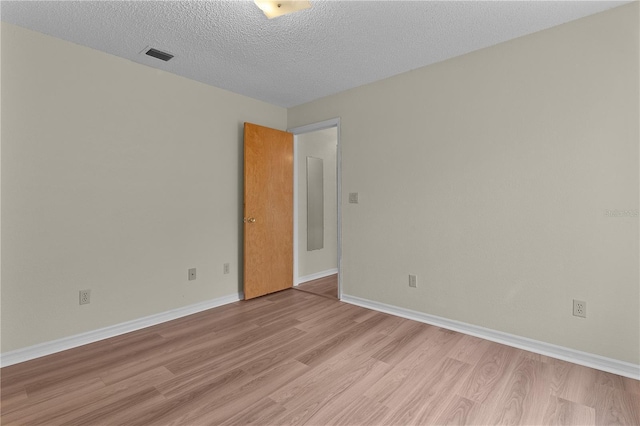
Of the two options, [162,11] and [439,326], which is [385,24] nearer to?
[162,11]

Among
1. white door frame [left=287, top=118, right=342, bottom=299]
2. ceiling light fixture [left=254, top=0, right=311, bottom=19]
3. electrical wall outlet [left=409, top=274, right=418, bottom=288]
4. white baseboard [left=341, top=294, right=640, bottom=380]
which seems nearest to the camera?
ceiling light fixture [left=254, top=0, right=311, bottom=19]

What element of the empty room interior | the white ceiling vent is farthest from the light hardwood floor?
the white ceiling vent

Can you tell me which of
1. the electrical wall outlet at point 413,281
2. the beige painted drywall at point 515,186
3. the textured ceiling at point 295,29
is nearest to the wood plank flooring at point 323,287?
the beige painted drywall at point 515,186

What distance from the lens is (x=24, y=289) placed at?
7.52 ft

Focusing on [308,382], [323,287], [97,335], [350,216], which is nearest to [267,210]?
[350,216]

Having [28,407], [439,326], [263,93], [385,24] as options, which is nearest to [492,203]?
[439,326]

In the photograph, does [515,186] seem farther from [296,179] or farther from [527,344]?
[296,179]

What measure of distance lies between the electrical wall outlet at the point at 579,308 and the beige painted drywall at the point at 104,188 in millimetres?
3152

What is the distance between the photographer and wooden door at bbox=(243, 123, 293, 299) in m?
3.63

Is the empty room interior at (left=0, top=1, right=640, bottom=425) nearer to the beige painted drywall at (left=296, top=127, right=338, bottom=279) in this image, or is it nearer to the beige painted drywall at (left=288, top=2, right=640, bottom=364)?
the beige painted drywall at (left=288, top=2, right=640, bottom=364)

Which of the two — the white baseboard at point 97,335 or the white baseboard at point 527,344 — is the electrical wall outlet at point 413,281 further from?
the white baseboard at point 97,335

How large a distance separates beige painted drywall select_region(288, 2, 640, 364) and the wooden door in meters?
1.06

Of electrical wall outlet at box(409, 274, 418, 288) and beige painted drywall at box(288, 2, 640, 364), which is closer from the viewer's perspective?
beige painted drywall at box(288, 2, 640, 364)

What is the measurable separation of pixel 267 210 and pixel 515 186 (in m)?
2.56
